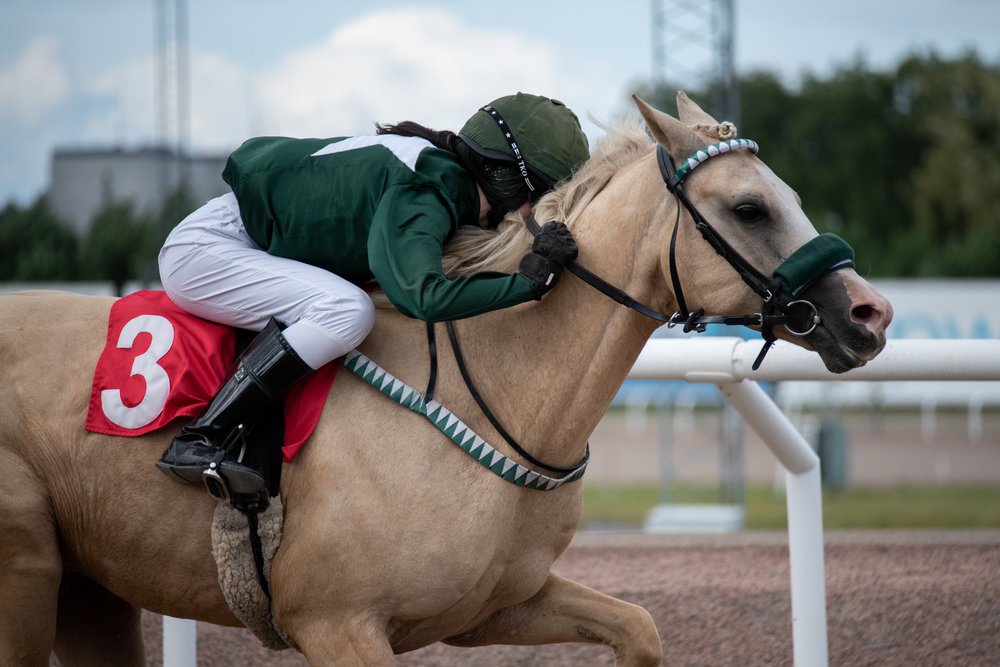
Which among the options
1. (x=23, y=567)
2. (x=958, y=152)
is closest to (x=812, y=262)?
(x=23, y=567)

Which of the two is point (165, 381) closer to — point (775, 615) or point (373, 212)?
point (373, 212)

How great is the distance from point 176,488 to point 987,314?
47.9ft

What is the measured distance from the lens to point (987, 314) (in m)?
15.8

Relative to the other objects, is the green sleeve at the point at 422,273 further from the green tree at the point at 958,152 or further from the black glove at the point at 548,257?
the green tree at the point at 958,152

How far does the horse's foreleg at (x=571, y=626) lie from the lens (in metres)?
3.53

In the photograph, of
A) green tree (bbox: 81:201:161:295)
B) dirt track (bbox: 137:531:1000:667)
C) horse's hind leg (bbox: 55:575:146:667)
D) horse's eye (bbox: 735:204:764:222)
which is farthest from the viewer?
green tree (bbox: 81:201:161:295)

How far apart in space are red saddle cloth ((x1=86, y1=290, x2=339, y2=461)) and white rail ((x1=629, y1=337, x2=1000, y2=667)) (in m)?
1.39

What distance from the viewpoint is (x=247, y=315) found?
134 inches

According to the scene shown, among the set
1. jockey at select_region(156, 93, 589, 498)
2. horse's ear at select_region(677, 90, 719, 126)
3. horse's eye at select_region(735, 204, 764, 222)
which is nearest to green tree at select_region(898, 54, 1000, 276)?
horse's ear at select_region(677, 90, 719, 126)

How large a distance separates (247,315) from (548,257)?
0.93 m

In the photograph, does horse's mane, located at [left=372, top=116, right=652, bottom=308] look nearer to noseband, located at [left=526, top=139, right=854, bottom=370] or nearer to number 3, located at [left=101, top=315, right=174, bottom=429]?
noseband, located at [left=526, top=139, right=854, bottom=370]

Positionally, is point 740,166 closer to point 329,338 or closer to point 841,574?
point 329,338

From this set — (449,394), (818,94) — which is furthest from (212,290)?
(818,94)

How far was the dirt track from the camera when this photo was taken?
4676mm
